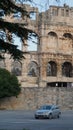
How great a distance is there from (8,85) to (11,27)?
161 ft

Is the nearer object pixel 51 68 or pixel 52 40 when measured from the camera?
pixel 52 40

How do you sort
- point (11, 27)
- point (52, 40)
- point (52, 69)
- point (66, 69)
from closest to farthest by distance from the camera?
point (11, 27), point (52, 69), point (52, 40), point (66, 69)

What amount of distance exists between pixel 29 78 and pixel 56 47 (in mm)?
7516

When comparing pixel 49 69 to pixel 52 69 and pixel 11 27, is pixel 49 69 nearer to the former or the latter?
pixel 52 69

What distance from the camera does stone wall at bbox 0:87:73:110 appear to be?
63.3m

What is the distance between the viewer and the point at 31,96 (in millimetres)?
63594

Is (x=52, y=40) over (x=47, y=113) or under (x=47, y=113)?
over

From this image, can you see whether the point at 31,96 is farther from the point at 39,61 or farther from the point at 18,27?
the point at 18,27

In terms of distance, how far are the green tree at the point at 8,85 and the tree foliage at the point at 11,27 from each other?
47716mm

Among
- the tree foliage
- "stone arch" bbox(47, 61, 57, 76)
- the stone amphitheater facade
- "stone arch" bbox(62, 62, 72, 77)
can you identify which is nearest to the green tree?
the stone amphitheater facade

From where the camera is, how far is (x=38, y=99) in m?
64.0

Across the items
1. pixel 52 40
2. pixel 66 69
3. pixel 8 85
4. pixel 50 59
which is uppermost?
pixel 52 40
